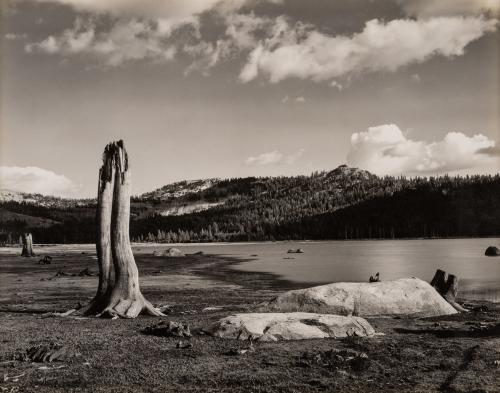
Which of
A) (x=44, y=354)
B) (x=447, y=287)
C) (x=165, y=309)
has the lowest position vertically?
(x=165, y=309)

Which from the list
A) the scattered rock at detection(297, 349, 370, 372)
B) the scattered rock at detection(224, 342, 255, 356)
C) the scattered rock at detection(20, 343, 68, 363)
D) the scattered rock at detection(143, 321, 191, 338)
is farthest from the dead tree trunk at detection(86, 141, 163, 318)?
the scattered rock at detection(297, 349, 370, 372)

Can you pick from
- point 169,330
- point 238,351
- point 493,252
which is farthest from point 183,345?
point 493,252

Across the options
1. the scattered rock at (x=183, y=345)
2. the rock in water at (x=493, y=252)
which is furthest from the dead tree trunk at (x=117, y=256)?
the rock in water at (x=493, y=252)

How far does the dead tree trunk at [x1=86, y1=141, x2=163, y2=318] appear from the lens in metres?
18.0

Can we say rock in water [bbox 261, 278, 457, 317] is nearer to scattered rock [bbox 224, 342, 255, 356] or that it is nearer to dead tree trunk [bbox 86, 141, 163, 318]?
dead tree trunk [bbox 86, 141, 163, 318]

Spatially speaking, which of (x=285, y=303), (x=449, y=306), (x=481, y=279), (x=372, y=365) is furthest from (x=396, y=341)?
(x=481, y=279)

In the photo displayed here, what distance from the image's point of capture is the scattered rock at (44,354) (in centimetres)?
1115

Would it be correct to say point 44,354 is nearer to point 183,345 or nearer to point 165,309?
point 183,345

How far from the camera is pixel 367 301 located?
18.3 metres

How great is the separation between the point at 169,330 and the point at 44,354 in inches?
134

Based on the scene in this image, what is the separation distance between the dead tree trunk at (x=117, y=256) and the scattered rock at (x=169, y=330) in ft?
11.4

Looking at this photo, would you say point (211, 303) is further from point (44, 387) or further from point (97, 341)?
point (44, 387)

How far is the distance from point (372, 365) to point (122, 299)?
32.6ft

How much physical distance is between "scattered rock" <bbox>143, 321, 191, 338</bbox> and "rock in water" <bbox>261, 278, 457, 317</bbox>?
4879 mm
